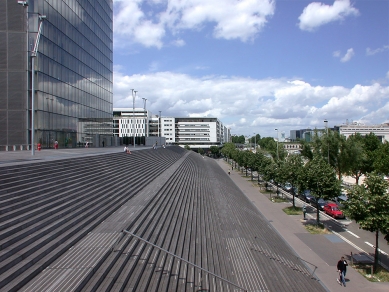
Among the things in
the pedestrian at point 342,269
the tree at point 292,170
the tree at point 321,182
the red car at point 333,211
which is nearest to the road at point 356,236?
Result: the red car at point 333,211

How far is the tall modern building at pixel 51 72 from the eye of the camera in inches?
969

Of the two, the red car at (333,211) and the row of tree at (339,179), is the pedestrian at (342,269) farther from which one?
the red car at (333,211)

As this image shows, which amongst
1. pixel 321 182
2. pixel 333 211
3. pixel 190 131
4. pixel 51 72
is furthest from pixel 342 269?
pixel 190 131

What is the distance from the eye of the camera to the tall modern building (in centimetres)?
2461

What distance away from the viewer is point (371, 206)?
43.8 ft

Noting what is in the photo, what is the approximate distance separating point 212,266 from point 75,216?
4537 millimetres

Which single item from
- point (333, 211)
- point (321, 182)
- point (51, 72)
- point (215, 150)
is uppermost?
point (51, 72)

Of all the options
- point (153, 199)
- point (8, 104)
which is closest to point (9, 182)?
point (153, 199)

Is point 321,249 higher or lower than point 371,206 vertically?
lower

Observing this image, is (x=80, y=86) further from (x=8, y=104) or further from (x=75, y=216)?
(x=75, y=216)

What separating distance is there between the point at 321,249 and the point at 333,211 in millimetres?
8325

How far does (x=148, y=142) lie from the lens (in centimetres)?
7962

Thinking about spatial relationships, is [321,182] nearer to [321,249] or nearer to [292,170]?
[321,249]

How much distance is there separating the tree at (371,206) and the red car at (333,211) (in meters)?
9.36
